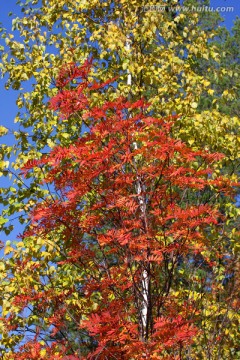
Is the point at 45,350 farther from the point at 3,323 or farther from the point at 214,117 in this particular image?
the point at 214,117

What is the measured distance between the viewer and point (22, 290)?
21.9ft

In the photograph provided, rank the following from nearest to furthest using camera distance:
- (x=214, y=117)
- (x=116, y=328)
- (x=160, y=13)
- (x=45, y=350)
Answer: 1. (x=116, y=328)
2. (x=45, y=350)
3. (x=214, y=117)
4. (x=160, y=13)

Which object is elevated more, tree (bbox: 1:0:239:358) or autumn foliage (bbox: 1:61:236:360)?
tree (bbox: 1:0:239:358)

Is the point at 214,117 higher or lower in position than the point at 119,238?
higher

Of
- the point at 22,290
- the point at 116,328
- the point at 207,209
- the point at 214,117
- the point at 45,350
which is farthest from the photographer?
the point at 214,117

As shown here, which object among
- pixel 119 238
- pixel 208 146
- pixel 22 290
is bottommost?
pixel 119 238

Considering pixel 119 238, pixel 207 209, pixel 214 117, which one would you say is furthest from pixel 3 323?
pixel 214 117

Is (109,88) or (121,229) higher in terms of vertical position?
(109,88)

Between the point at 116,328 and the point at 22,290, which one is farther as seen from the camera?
the point at 22,290

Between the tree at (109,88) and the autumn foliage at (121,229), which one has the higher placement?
the tree at (109,88)

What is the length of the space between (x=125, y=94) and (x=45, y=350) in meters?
3.40

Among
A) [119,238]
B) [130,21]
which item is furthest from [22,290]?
[130,21]

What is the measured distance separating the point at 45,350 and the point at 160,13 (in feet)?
15.3

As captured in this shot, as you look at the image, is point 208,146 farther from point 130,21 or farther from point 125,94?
point 130,21
